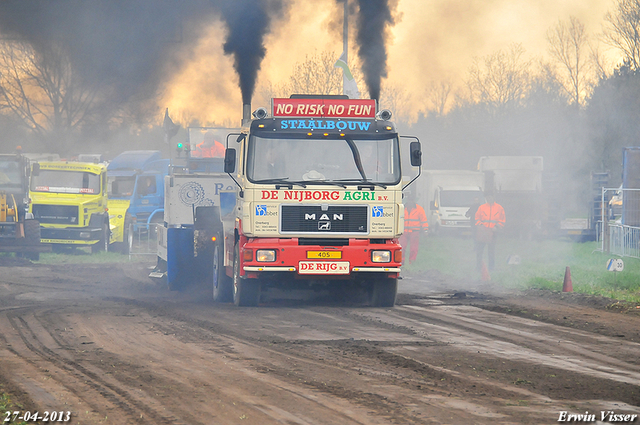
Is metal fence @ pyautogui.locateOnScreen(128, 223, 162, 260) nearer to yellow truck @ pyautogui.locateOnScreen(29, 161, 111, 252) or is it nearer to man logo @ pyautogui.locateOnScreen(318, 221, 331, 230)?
yellow truck @ pyautogui.locateOnScreen(29, 161, 111, 252)

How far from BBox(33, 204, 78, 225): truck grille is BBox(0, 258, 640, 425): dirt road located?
11253mm

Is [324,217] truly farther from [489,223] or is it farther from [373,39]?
[373,39]

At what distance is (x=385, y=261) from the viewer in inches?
485

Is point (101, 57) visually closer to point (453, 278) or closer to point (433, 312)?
point (453, 278)

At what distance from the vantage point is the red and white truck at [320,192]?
12.1 meters

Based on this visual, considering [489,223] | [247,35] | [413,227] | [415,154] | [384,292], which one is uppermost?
[247,35]

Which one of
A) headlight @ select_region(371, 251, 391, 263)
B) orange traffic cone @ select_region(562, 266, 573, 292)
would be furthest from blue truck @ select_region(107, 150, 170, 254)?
orange traffic cone @ select_region(562, 266, 573, 292)

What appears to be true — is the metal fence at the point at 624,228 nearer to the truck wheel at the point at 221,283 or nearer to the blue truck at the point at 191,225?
the blue truck at the point at 191,225

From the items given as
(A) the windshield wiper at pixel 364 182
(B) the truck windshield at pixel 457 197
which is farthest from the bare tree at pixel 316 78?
(A) the windshield wiper at pixel 364 182

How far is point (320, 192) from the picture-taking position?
1213 cm

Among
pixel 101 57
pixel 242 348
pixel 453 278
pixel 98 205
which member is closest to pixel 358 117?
pixel 242 348

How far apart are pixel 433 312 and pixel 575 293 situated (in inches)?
144

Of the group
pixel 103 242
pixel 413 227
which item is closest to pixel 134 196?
pixel 103 242

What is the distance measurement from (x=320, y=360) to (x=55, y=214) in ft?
61.4
